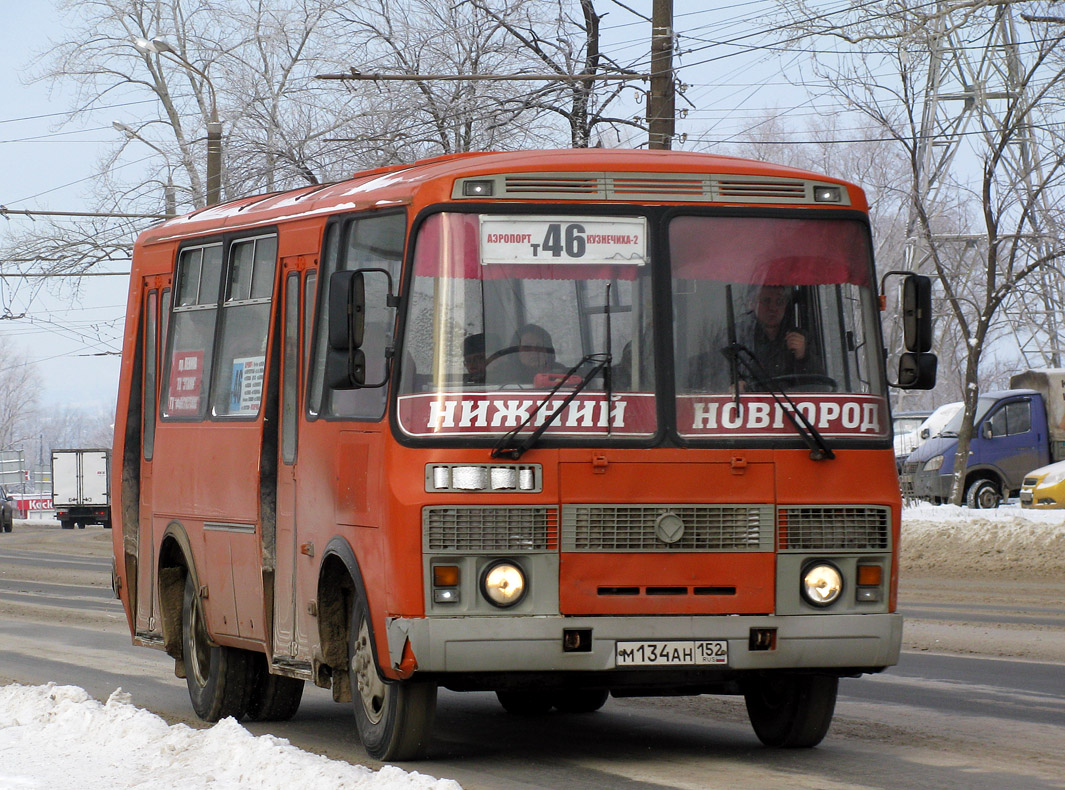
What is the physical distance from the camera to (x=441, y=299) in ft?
25.3

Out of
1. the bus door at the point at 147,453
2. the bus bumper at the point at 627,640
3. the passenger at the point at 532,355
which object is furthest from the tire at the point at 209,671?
the passenger at the point at 532,355

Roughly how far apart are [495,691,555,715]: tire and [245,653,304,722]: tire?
44.9 inches

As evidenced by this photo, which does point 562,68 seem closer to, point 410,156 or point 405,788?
point 410,156

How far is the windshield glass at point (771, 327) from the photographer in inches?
307

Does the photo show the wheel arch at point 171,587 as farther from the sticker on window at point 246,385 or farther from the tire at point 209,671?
the sticker on window at point 246,385

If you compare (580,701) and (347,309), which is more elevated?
(347,309)

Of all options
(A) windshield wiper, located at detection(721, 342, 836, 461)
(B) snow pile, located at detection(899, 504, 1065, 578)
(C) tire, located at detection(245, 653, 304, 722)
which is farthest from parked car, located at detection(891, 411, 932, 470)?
(A) windshield wiper, located at detection(721, 342, 836, 461)

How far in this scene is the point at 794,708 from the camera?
8.41m

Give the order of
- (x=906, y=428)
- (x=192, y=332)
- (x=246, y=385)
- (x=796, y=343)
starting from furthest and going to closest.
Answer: (x=906, y=428), (x=192, y=332), (x=246, y=385), (x=796, y=343)

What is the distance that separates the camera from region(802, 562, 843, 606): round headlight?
7.70m

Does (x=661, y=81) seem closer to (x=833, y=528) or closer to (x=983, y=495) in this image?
(x=833, y=528)

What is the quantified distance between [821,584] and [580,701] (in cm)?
276

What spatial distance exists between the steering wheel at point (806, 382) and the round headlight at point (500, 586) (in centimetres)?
143

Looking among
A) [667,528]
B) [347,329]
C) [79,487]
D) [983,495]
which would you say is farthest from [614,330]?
[79,487]
